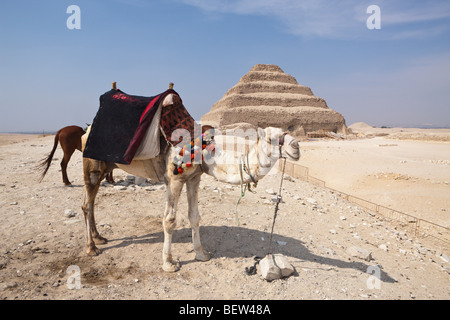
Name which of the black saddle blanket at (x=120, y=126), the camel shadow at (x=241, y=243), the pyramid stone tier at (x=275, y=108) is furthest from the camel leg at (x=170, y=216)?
the pyramid stone tier at (x=275, y=108)

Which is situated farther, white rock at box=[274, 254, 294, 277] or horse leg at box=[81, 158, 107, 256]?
horse leg at box=[81, 158, 107, 256]

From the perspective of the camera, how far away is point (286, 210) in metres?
7.04

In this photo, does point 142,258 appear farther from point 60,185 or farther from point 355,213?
point 355,213

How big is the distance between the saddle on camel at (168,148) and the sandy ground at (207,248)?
47 centimetres

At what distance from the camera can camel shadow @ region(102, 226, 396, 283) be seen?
448cm

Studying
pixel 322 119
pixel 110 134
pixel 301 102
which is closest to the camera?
pixel 110 134

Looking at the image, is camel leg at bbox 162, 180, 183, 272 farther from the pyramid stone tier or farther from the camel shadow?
the pyramid stone tier

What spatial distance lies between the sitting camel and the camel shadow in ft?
1.40

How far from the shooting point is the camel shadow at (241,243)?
4.48 meters

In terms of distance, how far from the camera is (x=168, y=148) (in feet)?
13.0

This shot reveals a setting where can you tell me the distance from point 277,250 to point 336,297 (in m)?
1.44

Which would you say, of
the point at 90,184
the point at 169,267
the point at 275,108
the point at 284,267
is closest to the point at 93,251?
the point at 90,184

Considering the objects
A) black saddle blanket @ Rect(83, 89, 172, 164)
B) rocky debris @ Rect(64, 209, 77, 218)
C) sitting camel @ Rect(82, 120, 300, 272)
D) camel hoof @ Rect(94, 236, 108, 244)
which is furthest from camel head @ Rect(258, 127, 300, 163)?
rocky debris @ Rect(64, 209, 77, 218)

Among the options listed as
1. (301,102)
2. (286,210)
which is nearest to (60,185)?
(286,210)
